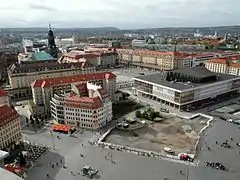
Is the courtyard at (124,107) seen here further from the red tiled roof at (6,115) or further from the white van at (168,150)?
the red tiled roof at (6,115)

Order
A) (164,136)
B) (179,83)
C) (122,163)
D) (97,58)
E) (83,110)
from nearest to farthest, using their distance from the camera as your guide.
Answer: (122,163) < (164,136) < (83,110) < (179,83) < (97,58)

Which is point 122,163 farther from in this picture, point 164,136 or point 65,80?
point 65,80

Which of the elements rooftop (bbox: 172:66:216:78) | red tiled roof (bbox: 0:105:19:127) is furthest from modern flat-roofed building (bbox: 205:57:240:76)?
red tiled roof (bbox: 0:105:19:127)

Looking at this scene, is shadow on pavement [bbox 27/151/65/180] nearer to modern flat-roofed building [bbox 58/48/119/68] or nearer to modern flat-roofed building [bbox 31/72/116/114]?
modern flat-roofed building [bbox 31/72/116/114]

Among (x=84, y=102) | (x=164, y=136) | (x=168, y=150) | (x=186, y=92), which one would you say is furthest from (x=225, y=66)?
(x=168, y=150)

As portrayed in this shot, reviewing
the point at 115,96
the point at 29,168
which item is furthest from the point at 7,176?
the point at 115,96

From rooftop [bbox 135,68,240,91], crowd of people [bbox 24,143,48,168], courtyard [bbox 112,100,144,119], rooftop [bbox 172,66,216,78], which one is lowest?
crowd of people [bbox 24,143,48,168]

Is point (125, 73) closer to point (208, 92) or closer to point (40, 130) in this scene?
point (208, 92)
